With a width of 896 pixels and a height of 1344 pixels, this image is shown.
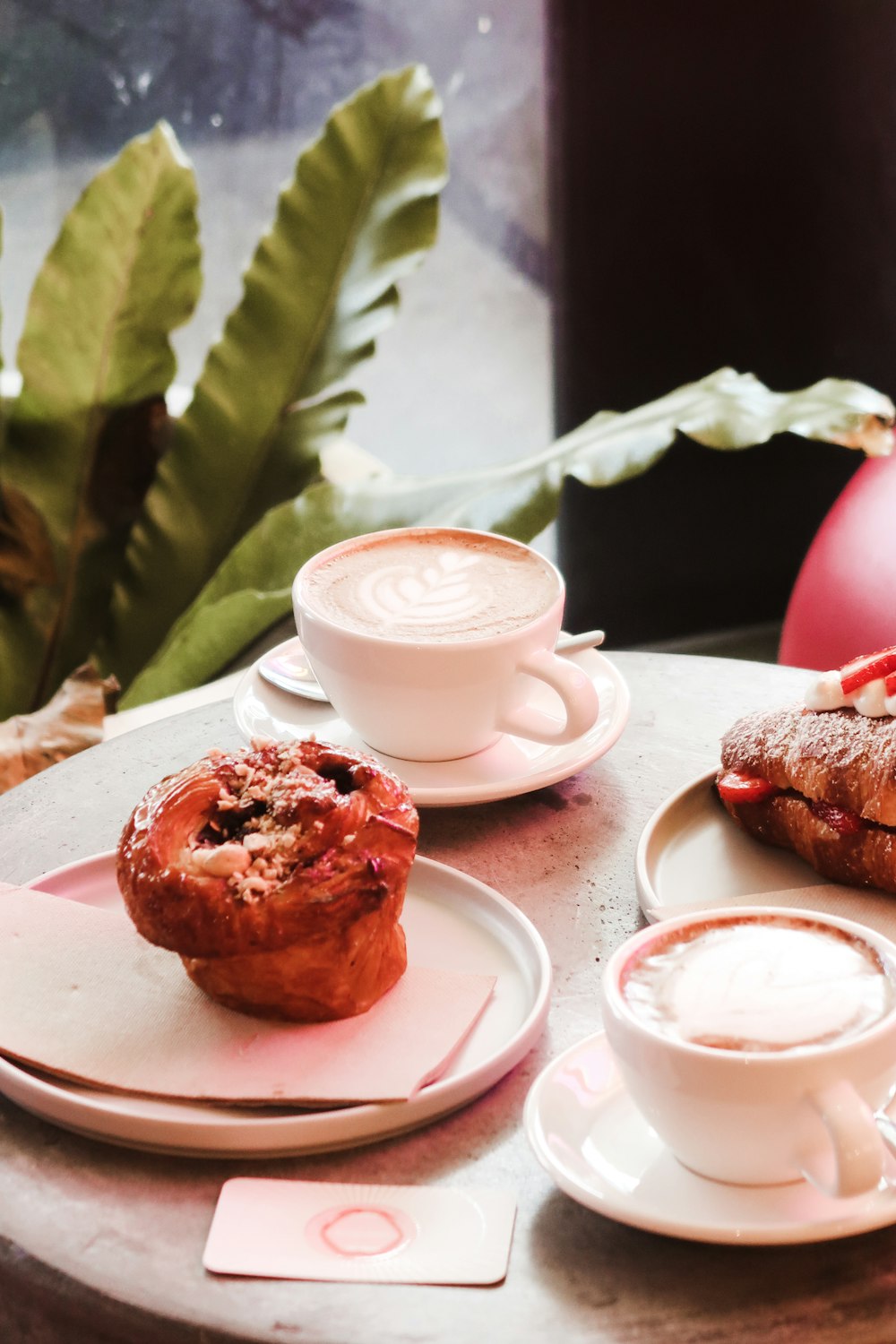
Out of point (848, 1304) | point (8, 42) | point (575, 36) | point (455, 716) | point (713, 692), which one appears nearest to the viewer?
point (848, 1304)

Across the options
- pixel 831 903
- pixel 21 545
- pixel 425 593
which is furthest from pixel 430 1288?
pixel 21 545

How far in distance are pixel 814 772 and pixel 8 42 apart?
2.71 metres

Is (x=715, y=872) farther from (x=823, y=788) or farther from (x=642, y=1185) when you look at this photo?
(x=642, y=1185)

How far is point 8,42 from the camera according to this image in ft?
9.93

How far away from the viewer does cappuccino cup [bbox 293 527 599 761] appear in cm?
111

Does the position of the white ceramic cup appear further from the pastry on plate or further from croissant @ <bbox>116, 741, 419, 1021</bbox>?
the pastry on plate

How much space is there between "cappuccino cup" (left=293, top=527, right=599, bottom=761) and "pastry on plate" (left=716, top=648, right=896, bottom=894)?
0.13 meters

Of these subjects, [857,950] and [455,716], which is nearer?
[857,950]

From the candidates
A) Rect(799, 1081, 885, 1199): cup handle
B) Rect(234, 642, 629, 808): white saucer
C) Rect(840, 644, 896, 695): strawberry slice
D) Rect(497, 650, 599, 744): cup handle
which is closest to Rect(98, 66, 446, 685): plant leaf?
Rect(234, 642, 629, 808): white saucer

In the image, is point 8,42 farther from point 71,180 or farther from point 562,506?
point 562,506

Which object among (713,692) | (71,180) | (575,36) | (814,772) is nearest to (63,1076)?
(814,772)

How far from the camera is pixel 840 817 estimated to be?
1003 millimetres

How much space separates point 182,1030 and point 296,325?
5.36ft

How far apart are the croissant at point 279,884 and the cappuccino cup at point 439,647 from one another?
23cm
